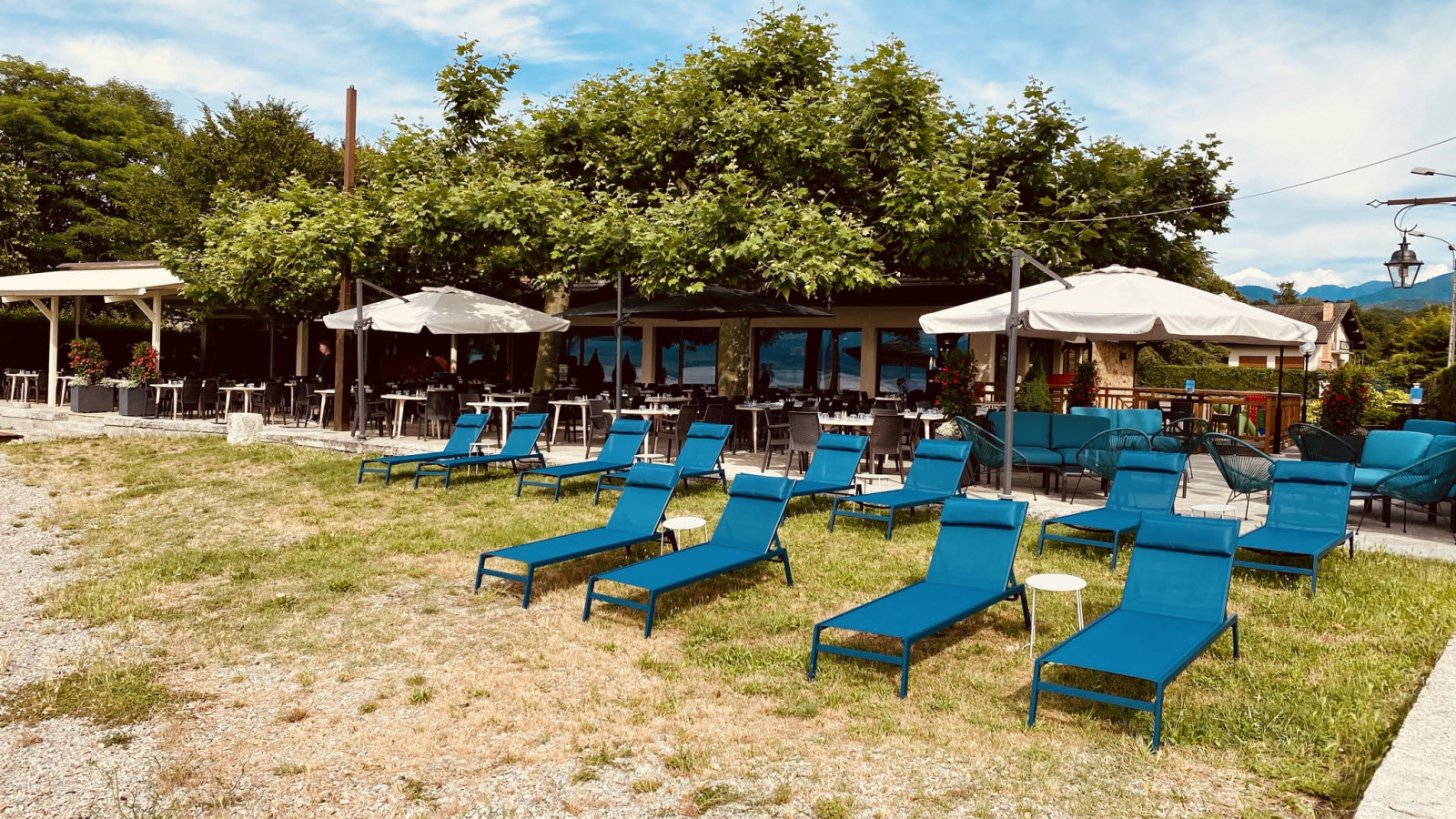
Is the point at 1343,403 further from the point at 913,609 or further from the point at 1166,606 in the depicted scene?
the point at 913,609

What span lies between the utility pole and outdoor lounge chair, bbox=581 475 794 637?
10425 millimetres

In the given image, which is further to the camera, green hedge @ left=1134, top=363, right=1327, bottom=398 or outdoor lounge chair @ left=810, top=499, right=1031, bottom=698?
green hedge @ left=1134, top=363, right=1327, bottom=398

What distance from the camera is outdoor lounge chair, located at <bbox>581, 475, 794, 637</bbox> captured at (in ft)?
18.9

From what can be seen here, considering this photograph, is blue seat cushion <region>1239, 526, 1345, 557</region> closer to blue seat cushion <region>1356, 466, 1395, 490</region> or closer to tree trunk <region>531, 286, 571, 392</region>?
blue seat cushion <region>1356, 466, 1395, 490</region>

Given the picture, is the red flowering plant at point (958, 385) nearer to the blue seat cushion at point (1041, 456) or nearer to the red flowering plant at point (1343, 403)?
the blue seat cushion at point (1041, 456)

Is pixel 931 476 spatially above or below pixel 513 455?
above

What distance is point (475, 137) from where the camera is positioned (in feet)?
52.4

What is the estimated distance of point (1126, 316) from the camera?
29.0 feet

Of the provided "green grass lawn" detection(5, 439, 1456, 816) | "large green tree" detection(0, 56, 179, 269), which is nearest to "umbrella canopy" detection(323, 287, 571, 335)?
"green grass lawn" detection(5, 439, 1456, 816)

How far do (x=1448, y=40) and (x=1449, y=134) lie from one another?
1.10 meters

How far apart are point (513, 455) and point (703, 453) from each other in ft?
8.06

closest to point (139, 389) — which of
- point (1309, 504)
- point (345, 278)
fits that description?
point (345, 278)

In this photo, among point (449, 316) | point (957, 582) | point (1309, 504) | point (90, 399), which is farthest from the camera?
point (90, 399)

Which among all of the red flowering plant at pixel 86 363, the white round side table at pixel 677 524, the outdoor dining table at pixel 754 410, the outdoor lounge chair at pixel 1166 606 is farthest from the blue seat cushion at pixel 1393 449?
the red flowering plant at pixel 86 363
